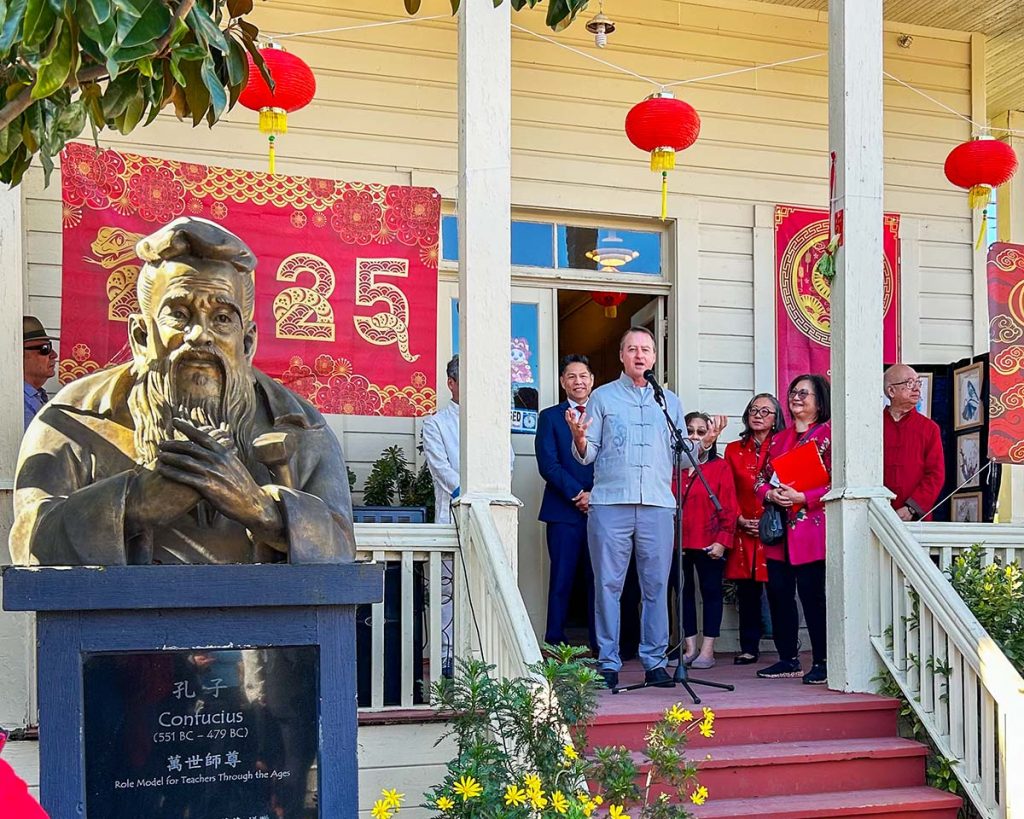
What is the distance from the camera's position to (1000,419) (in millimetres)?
6973

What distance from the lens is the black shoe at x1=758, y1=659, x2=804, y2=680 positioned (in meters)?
6.91

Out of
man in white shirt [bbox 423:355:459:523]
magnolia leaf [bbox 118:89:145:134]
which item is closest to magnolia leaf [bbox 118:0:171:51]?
magnolia leaf [bbox 118:89:145:134]

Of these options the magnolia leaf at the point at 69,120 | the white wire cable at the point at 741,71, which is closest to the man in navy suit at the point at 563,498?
the white wire cable at the point at 741,71

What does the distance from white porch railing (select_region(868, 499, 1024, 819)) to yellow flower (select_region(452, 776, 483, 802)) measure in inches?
99.9

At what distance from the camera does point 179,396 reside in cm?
380

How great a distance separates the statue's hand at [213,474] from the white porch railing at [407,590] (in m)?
2.06

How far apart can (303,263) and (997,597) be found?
152 inches

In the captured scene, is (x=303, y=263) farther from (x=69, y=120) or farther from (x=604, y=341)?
(x=604, y=341)

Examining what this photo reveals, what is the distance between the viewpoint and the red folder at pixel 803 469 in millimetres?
6809

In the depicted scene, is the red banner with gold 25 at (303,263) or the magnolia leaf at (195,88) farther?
the red banner with gold 25 at (303,263)

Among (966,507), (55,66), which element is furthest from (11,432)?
(966,507)

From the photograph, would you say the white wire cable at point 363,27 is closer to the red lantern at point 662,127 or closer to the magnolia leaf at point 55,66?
the red lantern at point 662,127

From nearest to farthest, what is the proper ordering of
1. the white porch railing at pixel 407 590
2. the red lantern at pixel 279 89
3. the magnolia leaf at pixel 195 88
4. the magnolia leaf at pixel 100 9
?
the magnolia leaf at pixel 100 9
the magnolia leaf at pixel 195 88
the white porch railing at pixel 407 590
the red lantern at pixel 279 89

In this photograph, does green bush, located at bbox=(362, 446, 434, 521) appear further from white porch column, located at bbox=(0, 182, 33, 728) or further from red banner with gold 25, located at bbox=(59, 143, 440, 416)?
white porch column, located at bbox=(0, 182, 33, 728)
